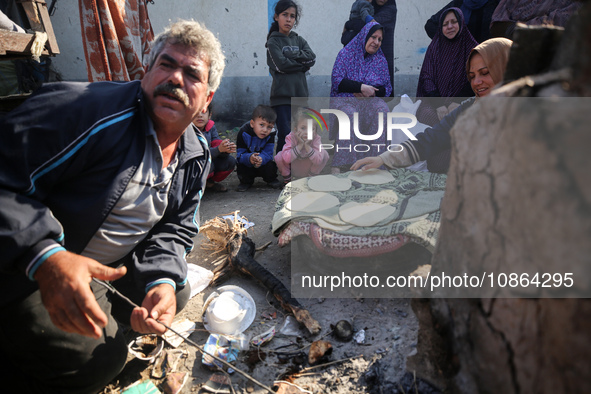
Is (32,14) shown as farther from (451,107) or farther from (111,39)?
(451,107)

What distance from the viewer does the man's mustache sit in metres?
1.86

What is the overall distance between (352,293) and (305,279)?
15.5 inches

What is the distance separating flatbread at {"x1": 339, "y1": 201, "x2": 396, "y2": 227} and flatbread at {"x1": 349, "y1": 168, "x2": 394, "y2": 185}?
18.0 inches

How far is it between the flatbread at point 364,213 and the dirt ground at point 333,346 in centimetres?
56

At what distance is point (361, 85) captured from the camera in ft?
16.9

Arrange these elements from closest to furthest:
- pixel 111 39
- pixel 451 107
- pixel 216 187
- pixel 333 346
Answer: pixel 333 346
pixel 111 39
pixel 451 107
pixel 216 187

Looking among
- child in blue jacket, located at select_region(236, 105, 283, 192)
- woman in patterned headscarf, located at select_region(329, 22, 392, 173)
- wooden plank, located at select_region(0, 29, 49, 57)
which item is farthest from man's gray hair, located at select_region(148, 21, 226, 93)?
woman in patterned headscarf, located at select_region(329, 22, 392, 173)

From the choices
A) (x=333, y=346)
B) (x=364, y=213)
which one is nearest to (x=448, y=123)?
(x=364, y=213)

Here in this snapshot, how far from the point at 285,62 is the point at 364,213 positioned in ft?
10.9

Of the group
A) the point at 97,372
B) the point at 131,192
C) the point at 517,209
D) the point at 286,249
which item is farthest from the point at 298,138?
the point at 517,209

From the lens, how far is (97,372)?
5.71 feet

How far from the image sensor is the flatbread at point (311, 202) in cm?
303

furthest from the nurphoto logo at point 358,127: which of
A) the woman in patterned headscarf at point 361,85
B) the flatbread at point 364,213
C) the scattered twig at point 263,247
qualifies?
the flatbread at point 364,213

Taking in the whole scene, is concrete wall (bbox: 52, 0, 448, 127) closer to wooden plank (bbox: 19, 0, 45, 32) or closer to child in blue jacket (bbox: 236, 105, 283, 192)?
child in blue jacket (bbox: 236, 105, 283, 192)
